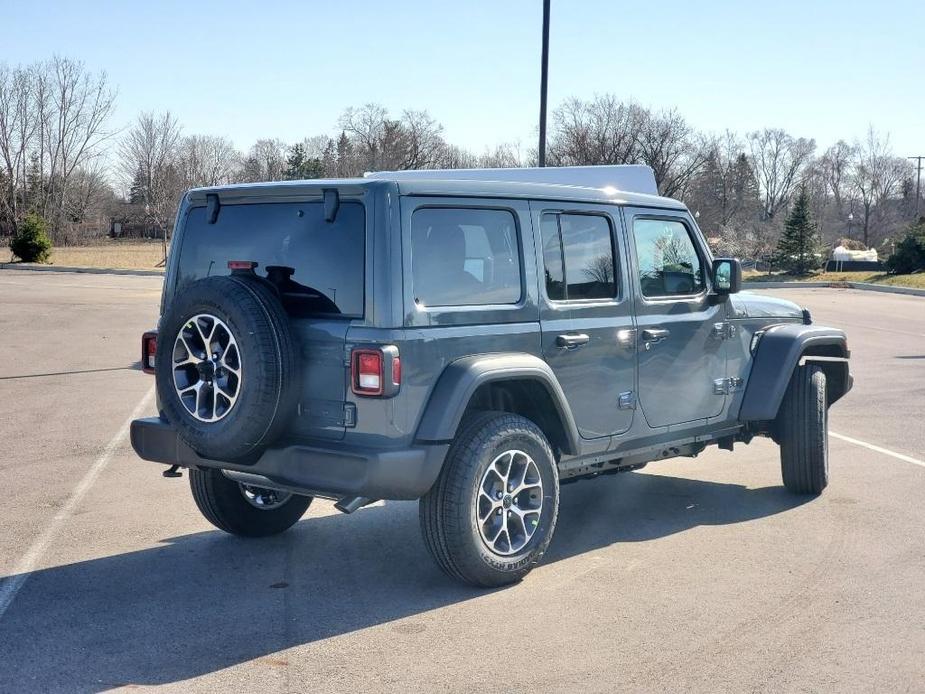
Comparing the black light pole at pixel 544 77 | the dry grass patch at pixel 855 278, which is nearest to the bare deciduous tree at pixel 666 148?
the dry grass patch at pixel 855 278

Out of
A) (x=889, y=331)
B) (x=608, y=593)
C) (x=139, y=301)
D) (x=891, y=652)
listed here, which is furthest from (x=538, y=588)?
(x=139, y=301)

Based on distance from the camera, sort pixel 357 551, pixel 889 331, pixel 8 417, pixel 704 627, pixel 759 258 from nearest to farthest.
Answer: pixel 704 627
pixel 357 551
pixel 8 417
pixel 889 331
pixel 759 258

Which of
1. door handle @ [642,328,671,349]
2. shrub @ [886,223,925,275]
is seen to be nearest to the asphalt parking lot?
door handle @ [642,328,671,349]

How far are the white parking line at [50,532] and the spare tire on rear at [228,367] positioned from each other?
1160 millimetres

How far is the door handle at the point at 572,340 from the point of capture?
5.77 meters

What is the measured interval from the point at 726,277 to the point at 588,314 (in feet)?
4.44

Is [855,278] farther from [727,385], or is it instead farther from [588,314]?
[588,314]

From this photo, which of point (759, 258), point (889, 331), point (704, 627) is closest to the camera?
point (704, 627)

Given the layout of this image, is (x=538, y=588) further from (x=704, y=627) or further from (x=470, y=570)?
(x=704, y=627)

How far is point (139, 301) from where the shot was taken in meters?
29.4

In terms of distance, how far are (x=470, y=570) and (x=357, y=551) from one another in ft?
3.67

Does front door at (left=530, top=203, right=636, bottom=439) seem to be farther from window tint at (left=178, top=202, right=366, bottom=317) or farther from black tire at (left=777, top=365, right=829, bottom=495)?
black tire at (left=777, top=365, right=829, bottom=495)

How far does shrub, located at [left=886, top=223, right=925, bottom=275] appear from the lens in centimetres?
4734

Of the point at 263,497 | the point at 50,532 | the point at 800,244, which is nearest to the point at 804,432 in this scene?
the point at 263,497
